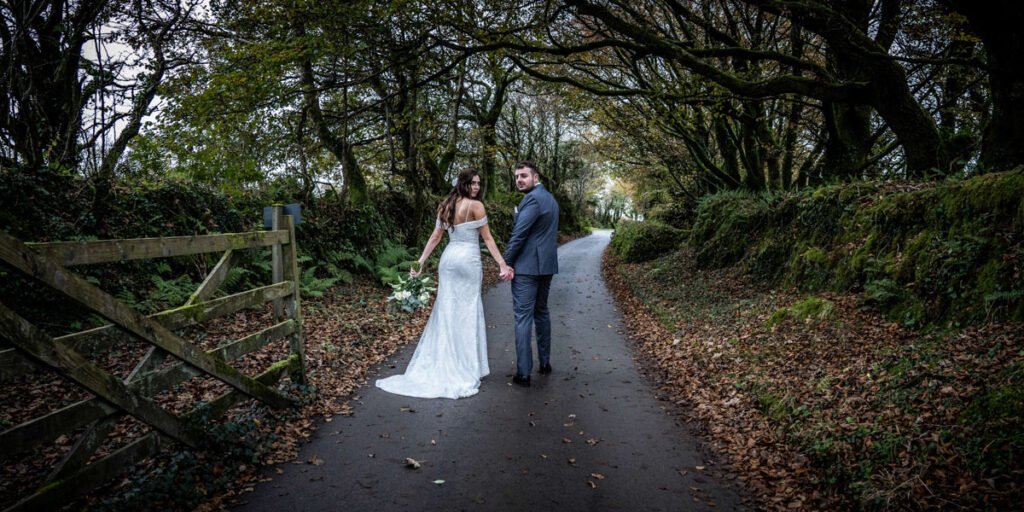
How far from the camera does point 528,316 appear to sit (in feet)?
20.4

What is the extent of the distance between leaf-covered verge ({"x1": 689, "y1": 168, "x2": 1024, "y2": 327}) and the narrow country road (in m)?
3.02

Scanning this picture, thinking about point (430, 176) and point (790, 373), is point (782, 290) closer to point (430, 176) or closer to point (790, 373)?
point (790, 373)

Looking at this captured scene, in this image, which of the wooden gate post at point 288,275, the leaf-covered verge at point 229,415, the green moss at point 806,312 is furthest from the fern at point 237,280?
the green moss at point 806,312

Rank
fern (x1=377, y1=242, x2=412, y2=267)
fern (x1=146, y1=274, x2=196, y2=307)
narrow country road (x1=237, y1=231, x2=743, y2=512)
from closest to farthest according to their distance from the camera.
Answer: narrow country road (x1=237, y1=231, x2=743, y2=512) → fern (x1=146, y1=274, x2=196, y2=307) → fern (x1=377, y1=242, x2=412, y2=267)

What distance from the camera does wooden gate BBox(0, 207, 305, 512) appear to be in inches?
107

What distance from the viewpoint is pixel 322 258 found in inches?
473

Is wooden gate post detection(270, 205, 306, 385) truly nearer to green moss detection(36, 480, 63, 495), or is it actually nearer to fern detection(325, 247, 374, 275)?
green moss detection(36, 480, 63, 495)

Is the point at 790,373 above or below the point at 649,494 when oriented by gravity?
above

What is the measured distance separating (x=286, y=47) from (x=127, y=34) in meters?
3.23

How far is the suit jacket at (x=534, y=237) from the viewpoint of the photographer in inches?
244

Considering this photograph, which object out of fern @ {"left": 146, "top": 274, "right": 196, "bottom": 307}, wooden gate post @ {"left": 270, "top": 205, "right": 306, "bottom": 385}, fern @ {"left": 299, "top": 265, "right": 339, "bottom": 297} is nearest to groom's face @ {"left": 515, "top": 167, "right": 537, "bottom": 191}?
wooden gate post @ {"left": 270, "top": 205, "right": 306, "bottom": 385}

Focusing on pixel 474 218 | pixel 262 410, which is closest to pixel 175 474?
pixel 262 410

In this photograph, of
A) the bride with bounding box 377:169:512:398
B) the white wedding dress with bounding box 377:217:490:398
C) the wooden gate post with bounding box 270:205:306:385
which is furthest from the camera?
the bride with bounding box 377:169:512:398

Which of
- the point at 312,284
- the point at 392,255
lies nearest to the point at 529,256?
the point at 312,284
